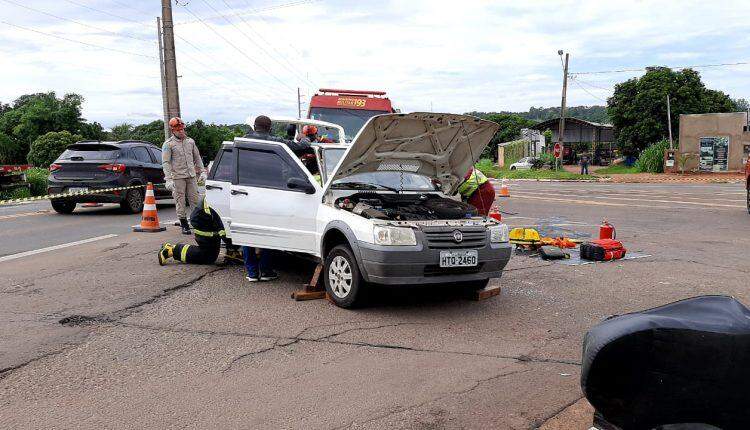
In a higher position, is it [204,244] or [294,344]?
[204,244]

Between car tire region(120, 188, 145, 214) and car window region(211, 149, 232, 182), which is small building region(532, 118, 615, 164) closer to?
car tire region(120, 188, 145, 214)

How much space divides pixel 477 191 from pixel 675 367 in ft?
21.2

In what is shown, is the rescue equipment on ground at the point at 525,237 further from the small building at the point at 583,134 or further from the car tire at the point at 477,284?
the small building at the point at 583,134

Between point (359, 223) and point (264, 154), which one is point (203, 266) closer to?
point (264, 154)

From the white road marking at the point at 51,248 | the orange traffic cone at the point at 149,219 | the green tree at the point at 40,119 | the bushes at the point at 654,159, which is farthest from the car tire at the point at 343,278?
the green tree at the point at 40,119

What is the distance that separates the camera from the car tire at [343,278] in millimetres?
5820

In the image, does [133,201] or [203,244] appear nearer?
[203,244]

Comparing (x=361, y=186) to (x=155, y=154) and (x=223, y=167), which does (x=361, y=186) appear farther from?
(x=155, y=154)

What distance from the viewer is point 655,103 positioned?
4947cm

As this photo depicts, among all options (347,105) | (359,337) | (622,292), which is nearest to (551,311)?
(622,292)

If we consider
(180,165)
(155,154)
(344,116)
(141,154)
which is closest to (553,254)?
(180,165)

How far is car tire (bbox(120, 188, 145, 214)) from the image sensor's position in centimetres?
1467

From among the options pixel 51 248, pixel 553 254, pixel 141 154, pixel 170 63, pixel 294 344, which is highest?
pixel 170 63

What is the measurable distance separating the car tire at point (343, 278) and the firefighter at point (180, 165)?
5.13m
